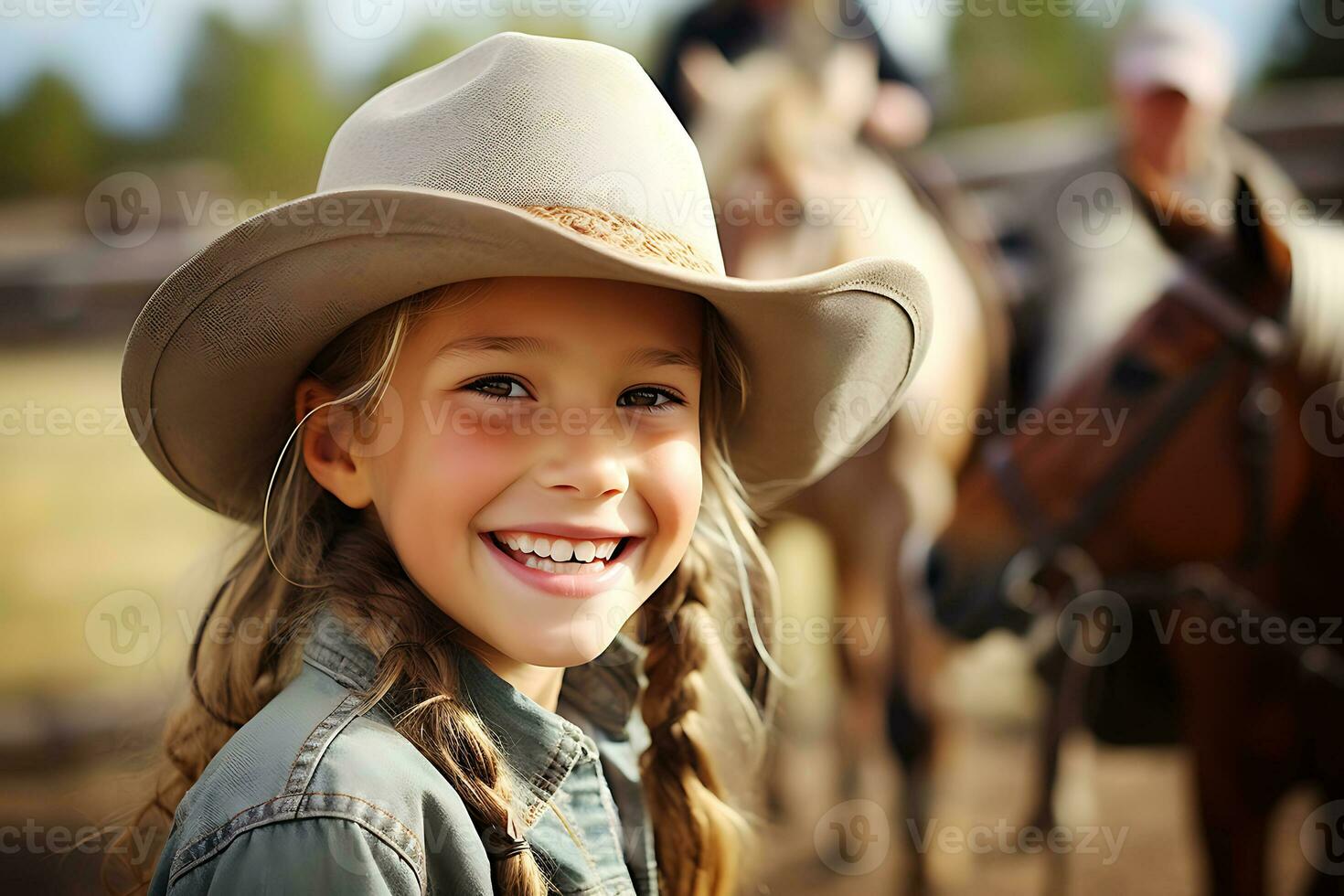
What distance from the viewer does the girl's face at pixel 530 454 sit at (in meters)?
0.96

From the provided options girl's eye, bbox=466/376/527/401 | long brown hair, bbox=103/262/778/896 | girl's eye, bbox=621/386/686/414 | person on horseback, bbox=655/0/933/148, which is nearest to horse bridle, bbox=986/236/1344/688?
person on horseback, bbox=655/0/933/148

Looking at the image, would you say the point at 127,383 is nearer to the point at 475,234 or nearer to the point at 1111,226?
the point at 475,234

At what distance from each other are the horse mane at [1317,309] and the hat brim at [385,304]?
162 centimetres

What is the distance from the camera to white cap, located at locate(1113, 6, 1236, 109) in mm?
2900

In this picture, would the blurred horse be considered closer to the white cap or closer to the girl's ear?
the white cap

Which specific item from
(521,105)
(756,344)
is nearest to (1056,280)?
(756,344)

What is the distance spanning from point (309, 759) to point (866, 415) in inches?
30.2

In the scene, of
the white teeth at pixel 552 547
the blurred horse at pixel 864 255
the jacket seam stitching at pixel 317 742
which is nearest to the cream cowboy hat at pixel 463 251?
the white teeth at pixel 552 547

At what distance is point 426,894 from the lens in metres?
0.85

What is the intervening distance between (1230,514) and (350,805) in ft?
7.65

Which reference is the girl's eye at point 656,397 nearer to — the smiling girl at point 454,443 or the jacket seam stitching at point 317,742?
the smiling girl at point 454,443

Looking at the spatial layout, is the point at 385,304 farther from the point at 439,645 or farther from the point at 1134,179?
the point at 1134,179

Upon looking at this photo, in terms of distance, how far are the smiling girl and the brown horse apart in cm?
163

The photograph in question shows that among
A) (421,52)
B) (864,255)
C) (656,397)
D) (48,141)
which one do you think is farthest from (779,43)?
(48,141)
